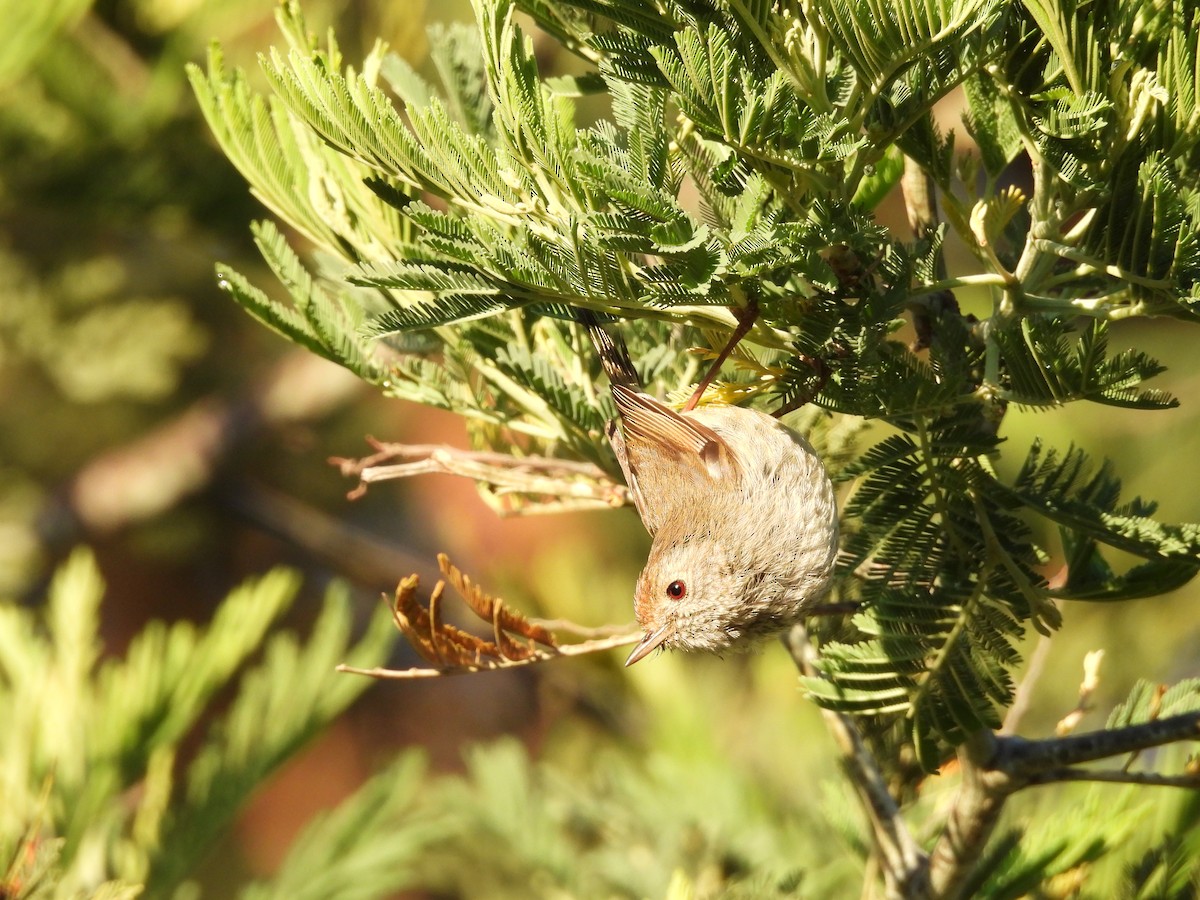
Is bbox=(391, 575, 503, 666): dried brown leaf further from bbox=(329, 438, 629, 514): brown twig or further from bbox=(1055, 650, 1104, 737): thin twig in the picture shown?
bbox=(1055, 650, 1104, 737): thin twig

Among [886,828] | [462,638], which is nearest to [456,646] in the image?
[462,638]

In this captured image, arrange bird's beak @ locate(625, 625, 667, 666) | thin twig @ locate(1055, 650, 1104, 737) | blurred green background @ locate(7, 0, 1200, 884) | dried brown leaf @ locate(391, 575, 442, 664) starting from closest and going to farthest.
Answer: dried brown leaf @ locate(391, 575, 442, 664) → thin twig @ locate(1055, 650, 1104, 737) → bird's beak @ locate(625, 625, 667, 666) → blurred green background @ locate(7, 0, 1200, 884)

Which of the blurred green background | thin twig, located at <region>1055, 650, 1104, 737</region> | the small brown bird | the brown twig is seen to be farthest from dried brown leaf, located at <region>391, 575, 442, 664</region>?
the blurred green background

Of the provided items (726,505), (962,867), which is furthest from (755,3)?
(962,867)

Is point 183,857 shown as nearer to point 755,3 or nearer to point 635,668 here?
point 635,668

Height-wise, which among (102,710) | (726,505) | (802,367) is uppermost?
(802,367)
